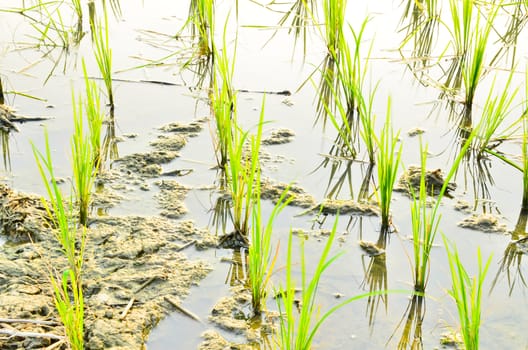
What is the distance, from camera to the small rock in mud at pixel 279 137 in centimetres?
342

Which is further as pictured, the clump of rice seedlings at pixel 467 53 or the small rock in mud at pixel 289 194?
the clump of rice seedlings at pixel 467 53

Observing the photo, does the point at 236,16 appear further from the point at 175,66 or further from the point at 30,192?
the point at 30,192

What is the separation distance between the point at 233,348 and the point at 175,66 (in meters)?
2.37

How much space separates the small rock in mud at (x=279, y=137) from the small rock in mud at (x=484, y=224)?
0.98 metres

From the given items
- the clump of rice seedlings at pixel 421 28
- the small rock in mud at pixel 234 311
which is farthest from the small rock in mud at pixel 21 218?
the clump of rice seedlings at pixel 421 28

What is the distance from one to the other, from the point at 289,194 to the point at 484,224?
0.78 m

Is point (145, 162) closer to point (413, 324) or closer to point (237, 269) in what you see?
point (237, 269)

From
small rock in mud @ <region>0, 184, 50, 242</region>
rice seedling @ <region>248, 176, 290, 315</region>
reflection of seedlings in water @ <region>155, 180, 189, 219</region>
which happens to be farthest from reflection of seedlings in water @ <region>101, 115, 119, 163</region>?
rice seedling @ <region>248, 176, 290, 315</region>

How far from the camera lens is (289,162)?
10.6 feet

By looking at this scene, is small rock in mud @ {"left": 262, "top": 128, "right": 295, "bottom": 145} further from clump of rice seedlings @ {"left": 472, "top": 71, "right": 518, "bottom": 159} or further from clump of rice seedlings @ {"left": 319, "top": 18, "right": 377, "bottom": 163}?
clump of rice seedlings @ {"left": 472, "top": 71, "right": 518, "bottom": 159}

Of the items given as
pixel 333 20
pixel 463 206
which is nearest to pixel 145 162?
pixel 463 206

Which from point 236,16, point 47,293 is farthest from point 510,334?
point 236,16

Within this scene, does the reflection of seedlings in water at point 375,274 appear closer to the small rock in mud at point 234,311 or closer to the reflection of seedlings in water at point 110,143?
the small rock in mud at point 234,311

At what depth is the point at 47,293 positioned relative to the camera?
2283 mm
